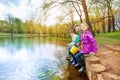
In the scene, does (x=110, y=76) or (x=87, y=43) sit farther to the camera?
(x=87, y=43)

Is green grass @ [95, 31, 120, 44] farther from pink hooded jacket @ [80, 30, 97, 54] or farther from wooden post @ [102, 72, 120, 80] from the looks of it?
wooden post @ [102, 72, 120, 80]

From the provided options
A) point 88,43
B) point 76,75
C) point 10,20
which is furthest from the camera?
point 10,20

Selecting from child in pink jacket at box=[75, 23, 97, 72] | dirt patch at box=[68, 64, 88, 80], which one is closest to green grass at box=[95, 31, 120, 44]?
child in pink jacket at box=[75, 23, 97, 72]

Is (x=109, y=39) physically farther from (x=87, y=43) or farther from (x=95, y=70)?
(x=95, y=70)

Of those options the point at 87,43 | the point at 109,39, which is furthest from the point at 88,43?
the point at 109,39

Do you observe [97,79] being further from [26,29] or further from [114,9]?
[26,29]

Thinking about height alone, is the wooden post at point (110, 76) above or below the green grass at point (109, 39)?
below

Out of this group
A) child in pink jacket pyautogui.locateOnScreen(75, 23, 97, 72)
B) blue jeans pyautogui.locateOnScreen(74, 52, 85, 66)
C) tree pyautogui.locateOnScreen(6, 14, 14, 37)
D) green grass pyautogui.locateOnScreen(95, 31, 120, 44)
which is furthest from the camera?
tree pyautogui.locateOnScreen(6, 14, 14, 37)

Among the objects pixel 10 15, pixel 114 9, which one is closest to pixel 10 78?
pixel 114 9

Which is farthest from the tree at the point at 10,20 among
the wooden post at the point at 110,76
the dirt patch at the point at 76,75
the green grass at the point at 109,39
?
the wooden post at the point at 110,76

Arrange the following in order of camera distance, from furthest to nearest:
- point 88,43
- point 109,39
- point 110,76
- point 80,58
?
point 109,39
point 80,58
point 88,43
point 110,76

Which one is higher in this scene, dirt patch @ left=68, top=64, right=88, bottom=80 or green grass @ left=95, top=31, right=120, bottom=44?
green grass @ left=95, top=31, right=120, bottom=44

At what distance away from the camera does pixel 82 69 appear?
6.05m

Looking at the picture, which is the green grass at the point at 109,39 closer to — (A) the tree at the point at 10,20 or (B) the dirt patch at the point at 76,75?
(B) the dirt patch at the point at 76,75
